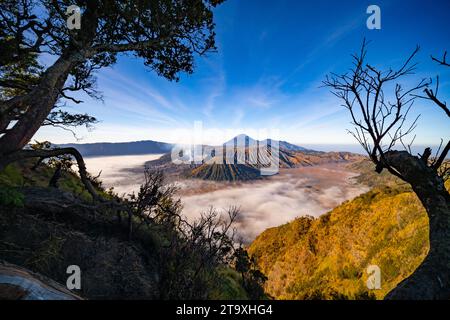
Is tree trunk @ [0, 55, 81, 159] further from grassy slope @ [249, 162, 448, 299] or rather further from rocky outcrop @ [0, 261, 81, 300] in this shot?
grassy slope @ [249, 162, 448, 299]

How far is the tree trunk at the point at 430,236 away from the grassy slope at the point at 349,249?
16.7m

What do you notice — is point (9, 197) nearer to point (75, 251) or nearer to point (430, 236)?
point (75, 251)

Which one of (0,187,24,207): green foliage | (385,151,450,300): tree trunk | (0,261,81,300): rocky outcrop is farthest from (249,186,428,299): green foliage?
(0,187,24,207): green foliage

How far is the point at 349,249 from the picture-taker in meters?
33.3

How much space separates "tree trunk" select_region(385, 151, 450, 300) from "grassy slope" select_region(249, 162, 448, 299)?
16696 mm

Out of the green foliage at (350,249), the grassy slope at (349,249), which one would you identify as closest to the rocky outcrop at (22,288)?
the grassy slope at (349,249)

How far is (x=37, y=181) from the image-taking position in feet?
32.5

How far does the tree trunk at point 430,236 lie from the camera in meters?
2.00

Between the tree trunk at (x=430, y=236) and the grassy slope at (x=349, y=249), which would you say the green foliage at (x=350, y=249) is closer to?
the grassy slope at (x=349, y=249)

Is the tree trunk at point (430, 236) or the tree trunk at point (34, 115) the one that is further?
the tree trunk at point (34, 115)

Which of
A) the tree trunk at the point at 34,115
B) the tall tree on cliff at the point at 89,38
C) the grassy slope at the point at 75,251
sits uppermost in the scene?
the tall tree on cliff at the point at 89,38
